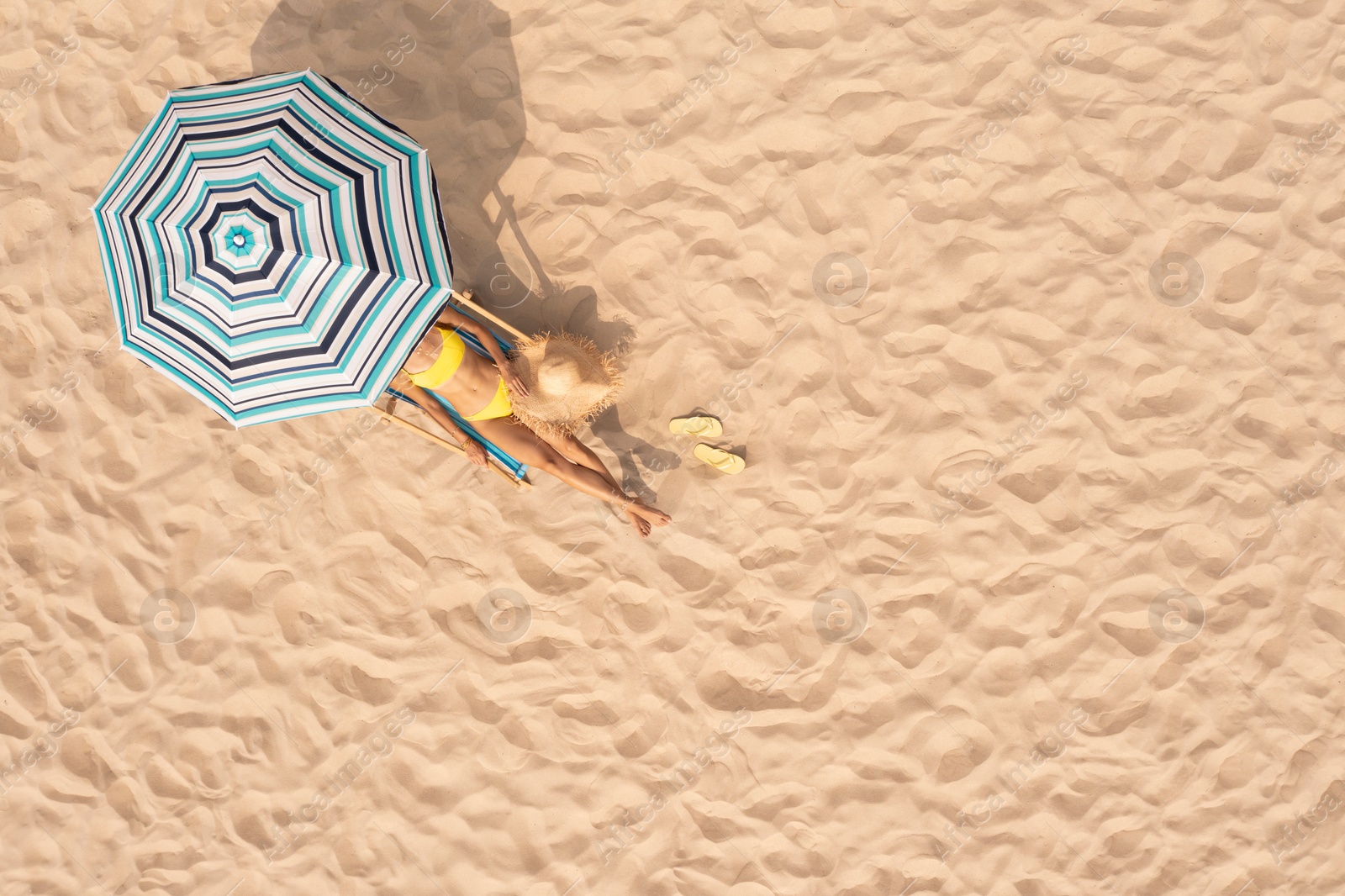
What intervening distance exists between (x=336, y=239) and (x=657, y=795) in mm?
3683

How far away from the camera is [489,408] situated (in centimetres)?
449

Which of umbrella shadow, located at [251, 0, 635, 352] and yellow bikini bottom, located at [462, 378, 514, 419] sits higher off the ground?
umbrella shadow, located at [251, 0, 635, 352]

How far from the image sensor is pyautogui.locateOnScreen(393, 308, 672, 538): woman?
430cm

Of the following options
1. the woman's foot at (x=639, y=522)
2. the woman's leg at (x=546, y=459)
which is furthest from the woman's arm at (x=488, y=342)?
the woman's foot at (x=639, y=522)

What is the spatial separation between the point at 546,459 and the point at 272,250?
5.83 feet

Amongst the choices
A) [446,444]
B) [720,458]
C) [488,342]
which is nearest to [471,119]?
[488,342]

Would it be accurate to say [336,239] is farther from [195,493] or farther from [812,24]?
[812,24]

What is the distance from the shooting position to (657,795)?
4859mm

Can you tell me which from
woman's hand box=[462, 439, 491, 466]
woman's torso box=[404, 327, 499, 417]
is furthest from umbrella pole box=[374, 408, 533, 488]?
woman's torso box=[404, 327, 499, 417]

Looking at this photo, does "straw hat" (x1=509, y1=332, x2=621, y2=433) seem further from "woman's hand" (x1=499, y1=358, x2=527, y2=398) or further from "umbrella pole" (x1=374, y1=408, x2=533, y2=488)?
"umbrella pole" (x1=374, y1=408, x2=533, y2=488)

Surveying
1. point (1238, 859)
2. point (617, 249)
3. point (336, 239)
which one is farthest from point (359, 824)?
point (1238, 859)

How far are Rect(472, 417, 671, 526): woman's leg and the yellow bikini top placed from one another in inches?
13.9

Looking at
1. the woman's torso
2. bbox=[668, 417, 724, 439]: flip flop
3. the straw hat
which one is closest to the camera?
the woman's torso

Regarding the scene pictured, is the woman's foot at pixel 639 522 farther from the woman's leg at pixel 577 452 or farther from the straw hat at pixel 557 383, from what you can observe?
the straw hat at pixel 557 383
